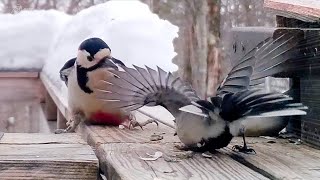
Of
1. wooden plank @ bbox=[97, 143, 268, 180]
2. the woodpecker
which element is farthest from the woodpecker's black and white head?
wooden plank @ bbox=[97, 143, 268, 180]

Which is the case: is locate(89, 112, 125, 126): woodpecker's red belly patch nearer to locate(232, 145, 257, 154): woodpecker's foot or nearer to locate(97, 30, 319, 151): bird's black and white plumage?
locate(97, 30, 319, 151): bird's black and white plumage

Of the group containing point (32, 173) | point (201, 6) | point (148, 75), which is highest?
point (201, 6)

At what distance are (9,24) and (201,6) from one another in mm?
1980

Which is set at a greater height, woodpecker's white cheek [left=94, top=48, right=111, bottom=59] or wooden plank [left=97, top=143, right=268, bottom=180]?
woodpecker's white cheek [left=94, top=48, right=111, bottom=59]

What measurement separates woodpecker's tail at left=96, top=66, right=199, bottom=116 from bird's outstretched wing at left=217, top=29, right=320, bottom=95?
0.07 m

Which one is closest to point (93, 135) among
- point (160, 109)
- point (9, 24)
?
point (160, 109)

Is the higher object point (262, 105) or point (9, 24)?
point (9, 24)

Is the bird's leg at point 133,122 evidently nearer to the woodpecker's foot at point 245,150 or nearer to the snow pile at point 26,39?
the woodpecker's foot at point 245,150

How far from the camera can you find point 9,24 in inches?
124

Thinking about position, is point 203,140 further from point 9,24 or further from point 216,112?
point 9,24

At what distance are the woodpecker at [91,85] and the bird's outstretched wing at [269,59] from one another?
35cm

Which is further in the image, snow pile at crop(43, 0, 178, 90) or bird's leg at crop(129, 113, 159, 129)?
snow pile at crop(43, 0, 178, 90)

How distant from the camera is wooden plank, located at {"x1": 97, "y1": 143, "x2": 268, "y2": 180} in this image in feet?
2.86

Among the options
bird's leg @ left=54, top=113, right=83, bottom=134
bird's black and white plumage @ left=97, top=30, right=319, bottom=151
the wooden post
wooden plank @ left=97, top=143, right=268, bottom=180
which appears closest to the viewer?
wooden plank @ left=97, top=143, right=268, bottom=180
